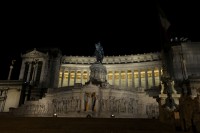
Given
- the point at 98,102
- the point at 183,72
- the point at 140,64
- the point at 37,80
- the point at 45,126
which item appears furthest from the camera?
the point at 140,64

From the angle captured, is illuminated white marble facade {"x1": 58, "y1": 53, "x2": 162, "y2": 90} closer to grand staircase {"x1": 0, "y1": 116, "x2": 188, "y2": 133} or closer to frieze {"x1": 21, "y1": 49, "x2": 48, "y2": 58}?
frieze {"x1": 21, "y1": 49, "x2": 48, "y2": 58}

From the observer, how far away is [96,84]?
3900 centimetres

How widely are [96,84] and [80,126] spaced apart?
66.7 ft

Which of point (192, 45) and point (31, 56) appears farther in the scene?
point (31, 56)

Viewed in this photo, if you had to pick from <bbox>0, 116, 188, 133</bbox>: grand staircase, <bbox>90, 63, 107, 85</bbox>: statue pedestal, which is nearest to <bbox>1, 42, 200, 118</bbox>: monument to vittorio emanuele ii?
<bbox>90, 63, 107, 85</bbox>: statue pedestal

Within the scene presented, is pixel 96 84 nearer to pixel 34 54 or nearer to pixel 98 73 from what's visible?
pixel 98 73

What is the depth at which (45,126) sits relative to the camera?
18875 mm

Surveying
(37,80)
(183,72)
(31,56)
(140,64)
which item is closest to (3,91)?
(37,80)

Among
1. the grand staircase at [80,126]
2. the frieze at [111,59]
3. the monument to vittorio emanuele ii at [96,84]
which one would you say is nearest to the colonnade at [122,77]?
the monument to vittorio emanuele ii at [96,84]

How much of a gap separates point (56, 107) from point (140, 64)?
3578 centimetres

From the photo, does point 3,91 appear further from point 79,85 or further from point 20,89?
point 79,85

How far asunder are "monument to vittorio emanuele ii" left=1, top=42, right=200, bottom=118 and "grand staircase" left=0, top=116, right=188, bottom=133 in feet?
22.2

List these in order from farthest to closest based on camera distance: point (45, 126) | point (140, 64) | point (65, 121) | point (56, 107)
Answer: point (140, 64) → point (56, 107) → point (65, 121) → point (45, 126)

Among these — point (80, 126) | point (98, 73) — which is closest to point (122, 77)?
point (98, 73)
